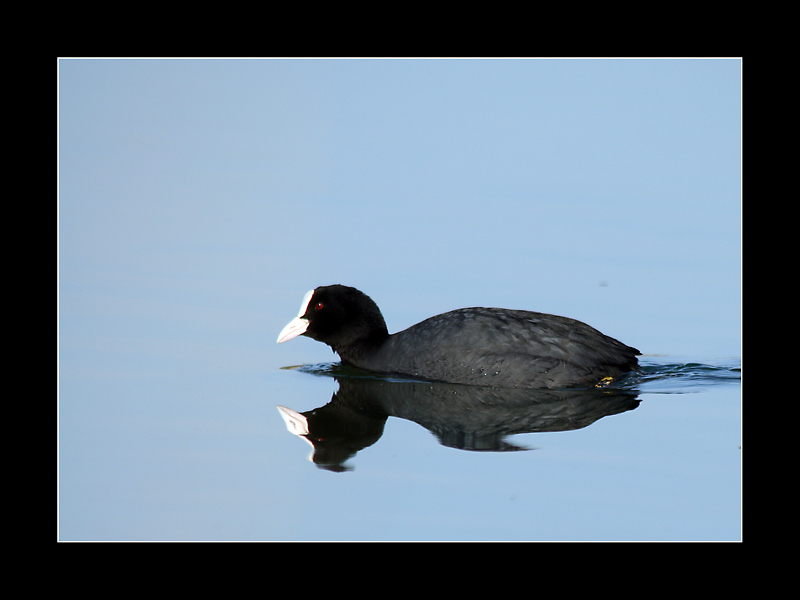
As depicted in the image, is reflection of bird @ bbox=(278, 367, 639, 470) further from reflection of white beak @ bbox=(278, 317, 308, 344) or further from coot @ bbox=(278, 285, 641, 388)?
reflection of white beak @ bbox=(278, 317, 308, 344)

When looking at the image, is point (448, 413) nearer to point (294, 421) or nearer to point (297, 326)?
point (294, 421)

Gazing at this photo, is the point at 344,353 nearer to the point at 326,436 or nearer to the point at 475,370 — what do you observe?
the point at 475,370

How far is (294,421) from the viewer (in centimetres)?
624

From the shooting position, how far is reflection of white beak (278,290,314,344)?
784cm

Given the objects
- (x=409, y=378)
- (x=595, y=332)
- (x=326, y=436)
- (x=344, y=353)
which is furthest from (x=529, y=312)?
(x=326, y=436)

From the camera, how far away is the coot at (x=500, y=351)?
707 centimetres

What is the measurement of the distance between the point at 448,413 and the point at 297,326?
202 centimetres

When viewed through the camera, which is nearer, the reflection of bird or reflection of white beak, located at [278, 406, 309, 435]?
the reflection of bird

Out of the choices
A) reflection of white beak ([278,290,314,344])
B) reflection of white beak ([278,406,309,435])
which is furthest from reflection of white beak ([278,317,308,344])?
reflection of white beak ([278,406,309,435])

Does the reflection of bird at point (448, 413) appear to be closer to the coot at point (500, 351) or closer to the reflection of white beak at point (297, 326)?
the coot at point (500, 351)

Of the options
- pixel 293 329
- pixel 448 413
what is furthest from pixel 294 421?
pixel 293 329

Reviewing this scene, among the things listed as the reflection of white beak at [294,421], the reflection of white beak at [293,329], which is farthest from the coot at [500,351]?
the reflection of white beak at [294,421]

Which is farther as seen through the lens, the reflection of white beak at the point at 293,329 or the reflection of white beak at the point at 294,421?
the reflection of white beak at the point at 293,329

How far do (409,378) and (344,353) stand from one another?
77cm
